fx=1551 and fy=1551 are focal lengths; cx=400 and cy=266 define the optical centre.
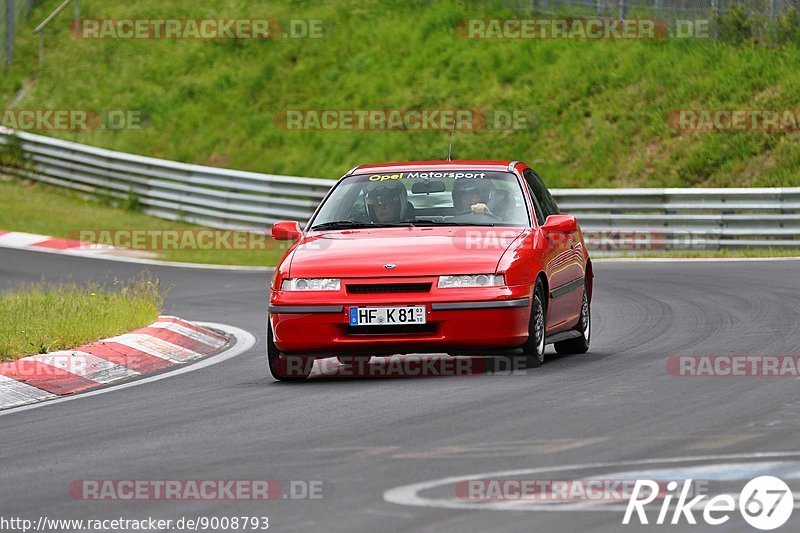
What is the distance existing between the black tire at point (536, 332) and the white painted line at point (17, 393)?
3.19 m

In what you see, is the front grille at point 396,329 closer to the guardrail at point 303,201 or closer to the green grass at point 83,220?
the guardrail at point 303,201

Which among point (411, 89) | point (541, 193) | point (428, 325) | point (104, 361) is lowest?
point (104, 361)

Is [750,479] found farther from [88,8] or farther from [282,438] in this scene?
[88,8]

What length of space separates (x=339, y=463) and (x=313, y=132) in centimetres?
2720

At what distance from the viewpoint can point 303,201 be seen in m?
28.0

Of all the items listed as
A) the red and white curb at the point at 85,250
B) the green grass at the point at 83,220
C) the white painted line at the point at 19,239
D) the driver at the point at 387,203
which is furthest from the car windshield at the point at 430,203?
the white painted line at the point at 19,239

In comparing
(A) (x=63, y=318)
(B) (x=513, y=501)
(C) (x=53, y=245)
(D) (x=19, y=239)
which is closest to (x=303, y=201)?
(C) (x=53, y=245)

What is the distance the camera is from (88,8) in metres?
40.9

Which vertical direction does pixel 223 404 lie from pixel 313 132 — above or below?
below

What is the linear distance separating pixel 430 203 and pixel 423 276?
1.42 metres

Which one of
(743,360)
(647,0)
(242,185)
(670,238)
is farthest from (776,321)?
(647,0)

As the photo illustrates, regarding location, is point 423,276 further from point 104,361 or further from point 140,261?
point 140,261

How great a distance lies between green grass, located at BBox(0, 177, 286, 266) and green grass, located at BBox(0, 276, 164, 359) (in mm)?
9761

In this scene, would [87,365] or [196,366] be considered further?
[196,366]
